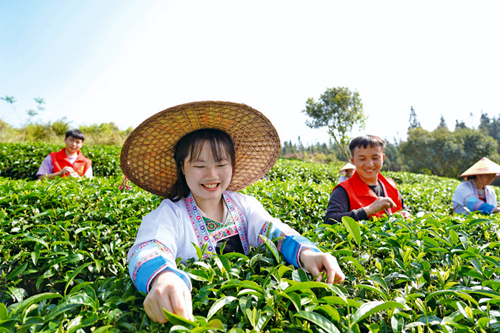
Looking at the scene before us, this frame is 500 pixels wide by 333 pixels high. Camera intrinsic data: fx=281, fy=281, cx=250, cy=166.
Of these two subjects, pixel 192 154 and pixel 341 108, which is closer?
pixel 192 154

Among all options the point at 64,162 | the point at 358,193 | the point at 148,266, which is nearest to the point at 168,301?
the point at 148,266

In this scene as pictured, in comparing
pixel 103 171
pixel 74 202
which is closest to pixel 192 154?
pixel 74 202

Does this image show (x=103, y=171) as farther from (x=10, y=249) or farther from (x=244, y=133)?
(x=244, y=133)

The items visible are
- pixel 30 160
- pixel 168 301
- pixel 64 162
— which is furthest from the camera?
pixel 30 160

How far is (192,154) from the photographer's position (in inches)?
60.5

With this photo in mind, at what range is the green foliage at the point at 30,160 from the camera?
6.95m

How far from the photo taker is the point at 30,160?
7.31 metres

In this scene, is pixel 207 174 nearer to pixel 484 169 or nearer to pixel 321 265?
pixel 321 265

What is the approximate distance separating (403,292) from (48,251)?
172 centimetres

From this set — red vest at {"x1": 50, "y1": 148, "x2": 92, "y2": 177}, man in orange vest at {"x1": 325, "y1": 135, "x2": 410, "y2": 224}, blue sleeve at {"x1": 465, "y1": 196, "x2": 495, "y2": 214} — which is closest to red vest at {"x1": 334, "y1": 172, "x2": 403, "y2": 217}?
man in orange vest at {"x1": 325, "y1": 135, "x2": 410, "y2": 224}

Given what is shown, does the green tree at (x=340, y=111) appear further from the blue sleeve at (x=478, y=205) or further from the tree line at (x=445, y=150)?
the blue sleeve at (x=478, y=205)

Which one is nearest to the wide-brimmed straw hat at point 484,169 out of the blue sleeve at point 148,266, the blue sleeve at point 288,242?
the blue sleeve at point 288,242

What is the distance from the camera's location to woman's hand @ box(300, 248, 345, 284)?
3.48ft

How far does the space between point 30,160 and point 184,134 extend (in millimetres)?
7773
